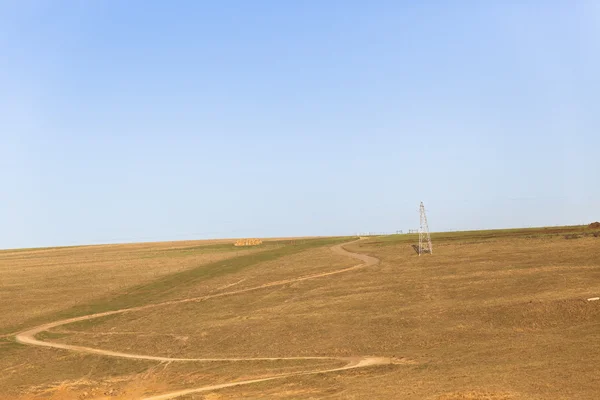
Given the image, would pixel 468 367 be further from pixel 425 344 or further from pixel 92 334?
pixel 92 334

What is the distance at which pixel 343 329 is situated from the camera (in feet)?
173

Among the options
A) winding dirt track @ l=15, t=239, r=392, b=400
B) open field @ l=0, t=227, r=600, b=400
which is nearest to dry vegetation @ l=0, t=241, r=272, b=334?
open field @ l=0, t=227, r=600, b=400

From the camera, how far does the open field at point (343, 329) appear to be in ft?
Result: 112

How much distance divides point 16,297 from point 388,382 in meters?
67.5

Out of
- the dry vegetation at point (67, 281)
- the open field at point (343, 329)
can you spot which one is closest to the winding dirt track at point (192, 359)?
the open field at point (343, 329)

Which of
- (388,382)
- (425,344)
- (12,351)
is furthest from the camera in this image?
(12,351)

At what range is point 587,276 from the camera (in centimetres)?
5981

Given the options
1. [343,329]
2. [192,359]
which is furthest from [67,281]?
[343,329]

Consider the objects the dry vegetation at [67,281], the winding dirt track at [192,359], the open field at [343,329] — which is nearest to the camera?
the open field at [343,329]

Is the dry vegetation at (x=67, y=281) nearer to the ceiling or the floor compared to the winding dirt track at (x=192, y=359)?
nearer to the ceiling

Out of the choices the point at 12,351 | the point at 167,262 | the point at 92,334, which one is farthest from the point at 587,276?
the point at 167,262

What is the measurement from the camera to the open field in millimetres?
34062

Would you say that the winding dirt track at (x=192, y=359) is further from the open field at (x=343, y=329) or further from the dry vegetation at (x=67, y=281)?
the dry vegetation at (x=67, y=281)

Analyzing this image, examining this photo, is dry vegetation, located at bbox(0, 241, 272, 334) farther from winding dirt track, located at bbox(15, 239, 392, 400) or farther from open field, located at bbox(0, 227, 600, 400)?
winding dirt track, located at bbox(15, 239, 392, 400)
